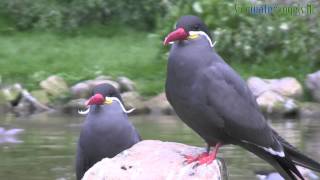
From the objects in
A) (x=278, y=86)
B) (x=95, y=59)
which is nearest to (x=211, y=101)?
(x=278, y=86)

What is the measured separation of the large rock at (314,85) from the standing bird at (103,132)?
258 inches

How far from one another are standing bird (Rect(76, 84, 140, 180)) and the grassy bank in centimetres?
660

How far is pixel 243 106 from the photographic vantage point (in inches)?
203

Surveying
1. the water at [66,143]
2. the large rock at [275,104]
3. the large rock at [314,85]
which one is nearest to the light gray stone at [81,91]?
the water at [66,143]

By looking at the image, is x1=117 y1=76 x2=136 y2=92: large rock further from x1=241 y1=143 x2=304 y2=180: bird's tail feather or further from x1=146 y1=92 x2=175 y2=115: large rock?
x1=241 y1=143 x2=304 y2=180: bird's tail feather

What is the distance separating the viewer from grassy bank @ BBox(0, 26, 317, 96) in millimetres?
13223

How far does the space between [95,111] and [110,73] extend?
24.5 ft

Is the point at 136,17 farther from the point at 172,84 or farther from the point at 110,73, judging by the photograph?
the point at 172,84

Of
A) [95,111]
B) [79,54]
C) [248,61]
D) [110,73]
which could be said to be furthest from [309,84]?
[95,111]

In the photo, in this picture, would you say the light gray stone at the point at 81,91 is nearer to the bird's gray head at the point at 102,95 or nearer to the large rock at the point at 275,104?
the large rock at the point at 275,104

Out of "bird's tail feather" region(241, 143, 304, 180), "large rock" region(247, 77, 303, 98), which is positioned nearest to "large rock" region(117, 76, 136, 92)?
"large rock" region(247, 77, 303, 98)

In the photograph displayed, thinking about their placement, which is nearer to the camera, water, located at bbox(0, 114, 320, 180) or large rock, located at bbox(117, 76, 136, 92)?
water, located at bbox(0, 114, 320, 180)

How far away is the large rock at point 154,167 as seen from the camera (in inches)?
198

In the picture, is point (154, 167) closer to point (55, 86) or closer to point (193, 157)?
point (193, 157)
